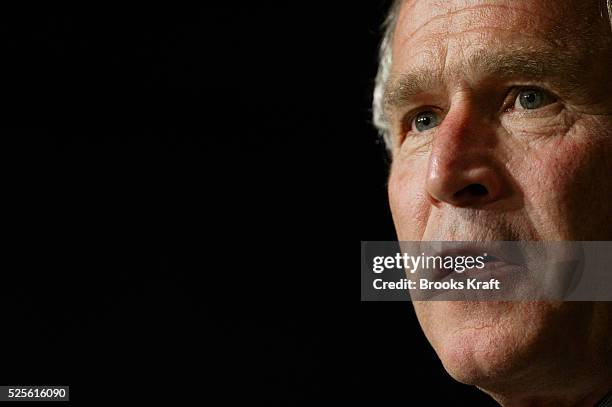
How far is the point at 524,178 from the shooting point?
718 mm

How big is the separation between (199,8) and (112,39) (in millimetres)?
153

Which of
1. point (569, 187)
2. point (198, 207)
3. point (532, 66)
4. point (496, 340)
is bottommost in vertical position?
point (496, 340)

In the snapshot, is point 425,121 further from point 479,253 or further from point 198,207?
point 198,207

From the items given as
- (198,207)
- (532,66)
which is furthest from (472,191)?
(198,207)

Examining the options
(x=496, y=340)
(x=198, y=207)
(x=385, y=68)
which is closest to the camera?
(x=496, y=340)

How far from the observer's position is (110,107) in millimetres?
1375

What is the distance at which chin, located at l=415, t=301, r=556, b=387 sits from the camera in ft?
2.30

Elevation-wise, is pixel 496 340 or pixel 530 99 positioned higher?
pixel 530 99

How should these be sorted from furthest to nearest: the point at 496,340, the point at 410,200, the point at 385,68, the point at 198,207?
the point at 198,207 → the point at 385,68 → the point at 410,200 → the point at 496,340

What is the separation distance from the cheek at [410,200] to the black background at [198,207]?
0.55m

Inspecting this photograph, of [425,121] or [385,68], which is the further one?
[385,68]

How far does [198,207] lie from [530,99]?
2.51 ft

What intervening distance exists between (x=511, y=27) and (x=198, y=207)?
770mm

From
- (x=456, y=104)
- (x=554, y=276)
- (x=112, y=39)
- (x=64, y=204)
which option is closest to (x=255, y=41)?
(x=112, y=39)
